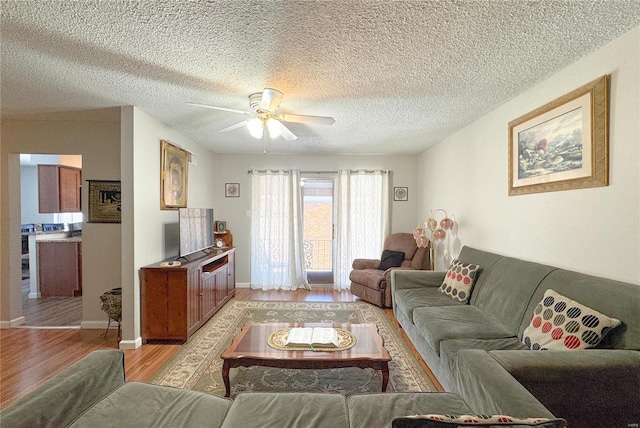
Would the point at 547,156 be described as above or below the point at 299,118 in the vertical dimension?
below

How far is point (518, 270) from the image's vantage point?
7.74ft

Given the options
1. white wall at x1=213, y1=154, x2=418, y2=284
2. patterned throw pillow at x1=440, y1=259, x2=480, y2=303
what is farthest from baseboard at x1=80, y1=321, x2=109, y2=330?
patterned throw pillow at x1=440, y1=259, x2=480, y2=303

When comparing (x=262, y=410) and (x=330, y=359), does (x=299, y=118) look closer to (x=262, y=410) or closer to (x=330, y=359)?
(x=330, y=359)

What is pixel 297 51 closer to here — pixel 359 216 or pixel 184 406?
pixel 184 406

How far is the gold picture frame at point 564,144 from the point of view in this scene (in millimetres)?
1814

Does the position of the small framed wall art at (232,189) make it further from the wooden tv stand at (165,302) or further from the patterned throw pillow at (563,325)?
the patterned throw pillow at (563,325)

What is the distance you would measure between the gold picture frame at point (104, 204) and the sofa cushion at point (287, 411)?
9.57ft

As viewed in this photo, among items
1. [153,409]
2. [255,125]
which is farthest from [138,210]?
[153,409]

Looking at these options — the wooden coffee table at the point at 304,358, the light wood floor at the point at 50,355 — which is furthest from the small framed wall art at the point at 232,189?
the wooden coffee table at the point at 304,358

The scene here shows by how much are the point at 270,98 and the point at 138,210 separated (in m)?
1.87

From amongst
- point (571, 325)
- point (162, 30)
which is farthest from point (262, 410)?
point (162, 30)

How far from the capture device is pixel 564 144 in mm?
2096

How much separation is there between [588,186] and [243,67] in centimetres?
255

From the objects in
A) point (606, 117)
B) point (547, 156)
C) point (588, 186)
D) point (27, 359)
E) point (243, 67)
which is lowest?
point (27, 359)
